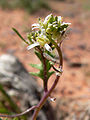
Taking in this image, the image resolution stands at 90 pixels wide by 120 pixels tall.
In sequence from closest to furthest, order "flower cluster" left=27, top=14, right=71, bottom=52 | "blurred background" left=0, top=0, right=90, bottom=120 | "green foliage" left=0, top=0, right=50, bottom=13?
1. "flower cluster" left=27, top=14, right=71, bottom=52
2. "blurred background" left=0, top=0, right=90, bottom=120
3. "green foliage" left=0, top=0, right=50, bottom=13

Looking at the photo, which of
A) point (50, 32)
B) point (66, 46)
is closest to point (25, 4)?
point (66, 46)

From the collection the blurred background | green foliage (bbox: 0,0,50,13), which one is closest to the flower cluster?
the blurred background

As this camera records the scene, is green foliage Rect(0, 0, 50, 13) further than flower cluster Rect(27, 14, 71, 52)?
Yes

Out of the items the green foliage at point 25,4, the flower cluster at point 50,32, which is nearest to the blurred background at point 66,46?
the green foliage at point 25,4

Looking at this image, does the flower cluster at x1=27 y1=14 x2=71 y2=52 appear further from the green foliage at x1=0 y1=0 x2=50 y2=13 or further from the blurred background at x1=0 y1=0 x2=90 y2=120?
A: the green foliage at x1=0 y1=0 x2=50 y2=13

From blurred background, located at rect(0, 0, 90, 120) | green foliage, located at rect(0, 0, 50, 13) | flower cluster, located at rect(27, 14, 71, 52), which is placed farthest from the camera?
green foliage, located at rect(0, 0, 50, 13)

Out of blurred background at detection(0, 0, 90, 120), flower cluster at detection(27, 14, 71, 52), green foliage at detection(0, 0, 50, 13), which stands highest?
green foliage at detection(0, 0, 50, 13)

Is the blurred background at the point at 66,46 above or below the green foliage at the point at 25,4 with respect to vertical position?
below

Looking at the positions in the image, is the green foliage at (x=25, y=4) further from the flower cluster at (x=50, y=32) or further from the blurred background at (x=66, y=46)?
the flower cluster at (x=50, y=32)
